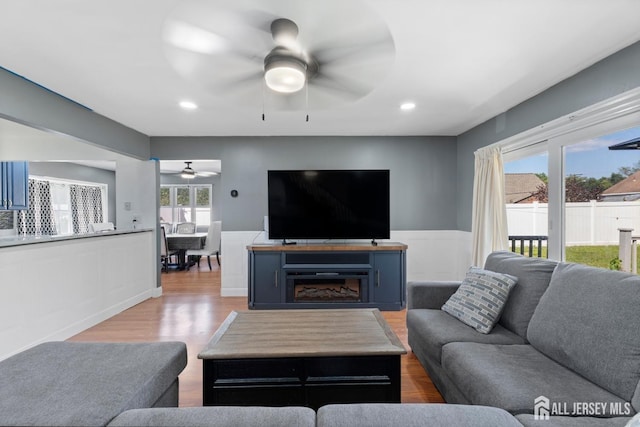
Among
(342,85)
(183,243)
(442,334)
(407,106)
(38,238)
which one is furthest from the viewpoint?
(183,243)

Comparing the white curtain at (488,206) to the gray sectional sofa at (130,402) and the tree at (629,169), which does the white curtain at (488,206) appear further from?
the gray sectional sofa at (130,402)

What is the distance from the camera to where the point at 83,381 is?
1.29 m

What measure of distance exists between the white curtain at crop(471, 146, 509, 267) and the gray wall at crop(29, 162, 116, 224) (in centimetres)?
791

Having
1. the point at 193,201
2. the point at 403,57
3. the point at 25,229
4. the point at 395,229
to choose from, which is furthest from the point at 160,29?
the point at 193,201

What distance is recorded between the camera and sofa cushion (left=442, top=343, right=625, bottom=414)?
4.07ft

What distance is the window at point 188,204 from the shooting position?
8.59m

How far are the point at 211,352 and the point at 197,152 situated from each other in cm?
352

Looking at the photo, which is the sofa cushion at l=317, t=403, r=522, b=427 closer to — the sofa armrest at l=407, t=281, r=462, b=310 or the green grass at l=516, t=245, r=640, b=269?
the sofa armrest at l=407, t=281, r=462, b=310

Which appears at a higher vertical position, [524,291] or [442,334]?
[524,291]

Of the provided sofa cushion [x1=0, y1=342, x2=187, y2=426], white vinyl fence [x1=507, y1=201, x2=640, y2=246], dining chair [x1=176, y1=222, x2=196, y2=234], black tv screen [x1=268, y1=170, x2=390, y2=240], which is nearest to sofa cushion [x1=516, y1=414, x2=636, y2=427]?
sofa cushion [x1=0, y1=342, x2=187, y2=426]

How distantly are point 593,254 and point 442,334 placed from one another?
1.62m

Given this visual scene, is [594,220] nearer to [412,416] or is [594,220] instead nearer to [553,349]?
[553,349]

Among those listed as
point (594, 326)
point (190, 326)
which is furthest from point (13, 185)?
point (594, 326)

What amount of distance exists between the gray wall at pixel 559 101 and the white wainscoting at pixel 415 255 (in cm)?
40
